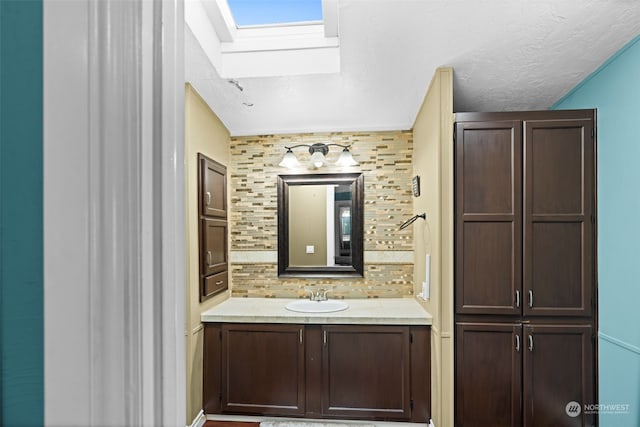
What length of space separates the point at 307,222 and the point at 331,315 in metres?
0.99

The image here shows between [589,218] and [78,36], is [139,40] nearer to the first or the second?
[78,36]

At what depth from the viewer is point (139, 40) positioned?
0.41 meters

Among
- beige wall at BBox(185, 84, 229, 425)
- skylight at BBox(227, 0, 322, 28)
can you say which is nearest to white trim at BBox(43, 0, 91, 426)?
skylight at BBox(227, 0, 322, 28)

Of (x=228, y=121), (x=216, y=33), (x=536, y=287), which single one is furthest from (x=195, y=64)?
(x=536, y=287)

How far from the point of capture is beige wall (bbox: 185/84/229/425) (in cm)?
250

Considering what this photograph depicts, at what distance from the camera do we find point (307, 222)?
11.1ft

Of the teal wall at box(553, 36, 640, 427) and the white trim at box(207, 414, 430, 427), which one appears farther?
the white trim at box(207, 414, 430, 427)

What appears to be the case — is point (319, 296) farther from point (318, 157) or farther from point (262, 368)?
point (318, 157)

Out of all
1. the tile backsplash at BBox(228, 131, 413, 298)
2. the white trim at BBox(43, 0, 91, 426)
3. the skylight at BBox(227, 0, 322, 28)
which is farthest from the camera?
the tile backsplash at BBox(228, 131, 413, 298)

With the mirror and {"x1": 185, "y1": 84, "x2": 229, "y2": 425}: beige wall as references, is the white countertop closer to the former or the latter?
{"x1": 185, "y1": 84, "x2": 229, "y2": 425}: beige wall

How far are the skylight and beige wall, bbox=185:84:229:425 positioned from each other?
630 mm

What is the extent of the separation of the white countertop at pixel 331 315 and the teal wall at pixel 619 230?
1040 millimetres

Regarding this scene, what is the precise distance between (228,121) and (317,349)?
6.65ft

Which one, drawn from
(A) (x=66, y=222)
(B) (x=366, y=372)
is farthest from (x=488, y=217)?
Result: (A) (x=66, y=222)
